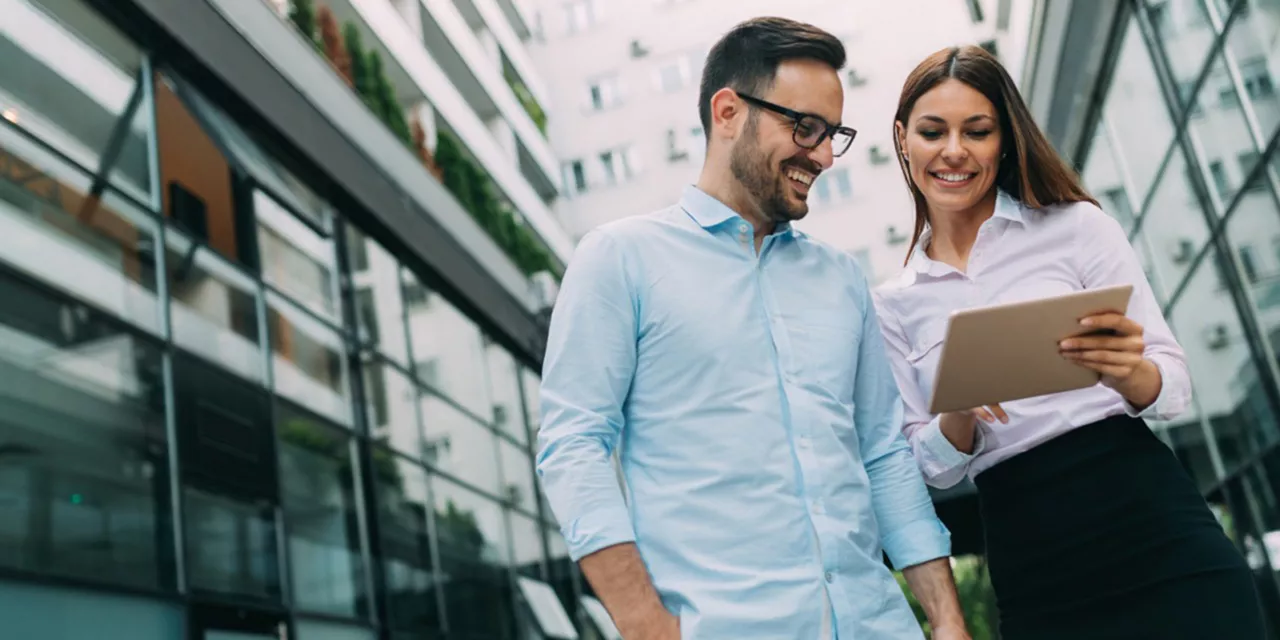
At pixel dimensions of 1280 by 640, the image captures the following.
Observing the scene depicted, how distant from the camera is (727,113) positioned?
2.64 metres

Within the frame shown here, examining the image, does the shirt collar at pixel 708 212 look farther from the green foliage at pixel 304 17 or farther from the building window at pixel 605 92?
the building window at pixel 605 92

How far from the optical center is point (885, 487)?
2590 millimetres

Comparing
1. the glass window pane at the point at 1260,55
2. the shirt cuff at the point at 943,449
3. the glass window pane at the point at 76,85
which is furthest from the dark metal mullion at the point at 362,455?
the shirt cuff at the point at 943,449

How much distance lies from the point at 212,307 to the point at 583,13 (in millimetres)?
24969

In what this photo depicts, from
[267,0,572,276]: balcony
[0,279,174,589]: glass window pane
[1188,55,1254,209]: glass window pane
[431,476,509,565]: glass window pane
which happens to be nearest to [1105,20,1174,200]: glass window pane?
[1188,55,1254,209]: glass window pane

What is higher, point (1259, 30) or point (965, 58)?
point (1259, 30)

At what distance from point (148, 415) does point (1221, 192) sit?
8.56 m

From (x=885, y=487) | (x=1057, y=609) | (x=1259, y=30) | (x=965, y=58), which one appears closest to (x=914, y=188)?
(x=965, y=58)

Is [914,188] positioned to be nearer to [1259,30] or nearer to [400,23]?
[1259,30]

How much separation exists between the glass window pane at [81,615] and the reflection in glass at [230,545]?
1.51 feet

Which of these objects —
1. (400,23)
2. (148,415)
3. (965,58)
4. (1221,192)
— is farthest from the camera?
(400,23)

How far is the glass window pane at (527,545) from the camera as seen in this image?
1667 cm

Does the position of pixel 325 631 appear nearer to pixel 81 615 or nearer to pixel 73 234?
pixel 81 615

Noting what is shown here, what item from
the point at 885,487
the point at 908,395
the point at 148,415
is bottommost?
the point at 885,487
